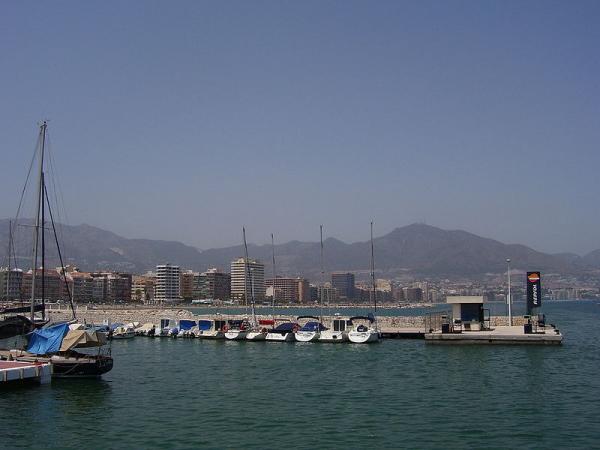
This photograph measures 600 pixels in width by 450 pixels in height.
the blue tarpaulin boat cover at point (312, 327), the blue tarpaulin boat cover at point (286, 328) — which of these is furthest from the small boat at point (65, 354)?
the blue tarpaulin boat cover at point (286, 328)

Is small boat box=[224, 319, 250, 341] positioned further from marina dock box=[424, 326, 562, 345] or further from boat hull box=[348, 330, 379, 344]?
marina dock box=[424, 326, 562, 345]

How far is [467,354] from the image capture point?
53562 mm

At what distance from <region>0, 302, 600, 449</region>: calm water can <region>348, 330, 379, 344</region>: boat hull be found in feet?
38.5

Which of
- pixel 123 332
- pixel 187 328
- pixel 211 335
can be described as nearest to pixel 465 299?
pixel 211 335

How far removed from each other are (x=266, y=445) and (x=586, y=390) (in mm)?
21259

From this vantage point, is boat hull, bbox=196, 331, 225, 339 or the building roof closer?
the building roof

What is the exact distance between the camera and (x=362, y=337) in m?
66.2

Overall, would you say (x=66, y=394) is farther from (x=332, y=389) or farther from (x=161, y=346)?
(x=161, y=346)

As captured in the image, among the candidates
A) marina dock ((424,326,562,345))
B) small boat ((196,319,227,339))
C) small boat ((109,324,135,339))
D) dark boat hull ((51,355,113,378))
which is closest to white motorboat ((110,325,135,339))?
small boat ((109,324,135,339))

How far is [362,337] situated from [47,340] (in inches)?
1347

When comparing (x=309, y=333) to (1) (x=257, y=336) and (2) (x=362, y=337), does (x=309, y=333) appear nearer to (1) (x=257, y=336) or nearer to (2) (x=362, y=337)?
(2) (x=362, y=337)

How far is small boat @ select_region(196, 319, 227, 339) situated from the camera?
247 ft

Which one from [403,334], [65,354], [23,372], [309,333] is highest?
[65,354]

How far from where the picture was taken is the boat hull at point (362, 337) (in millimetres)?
66125
